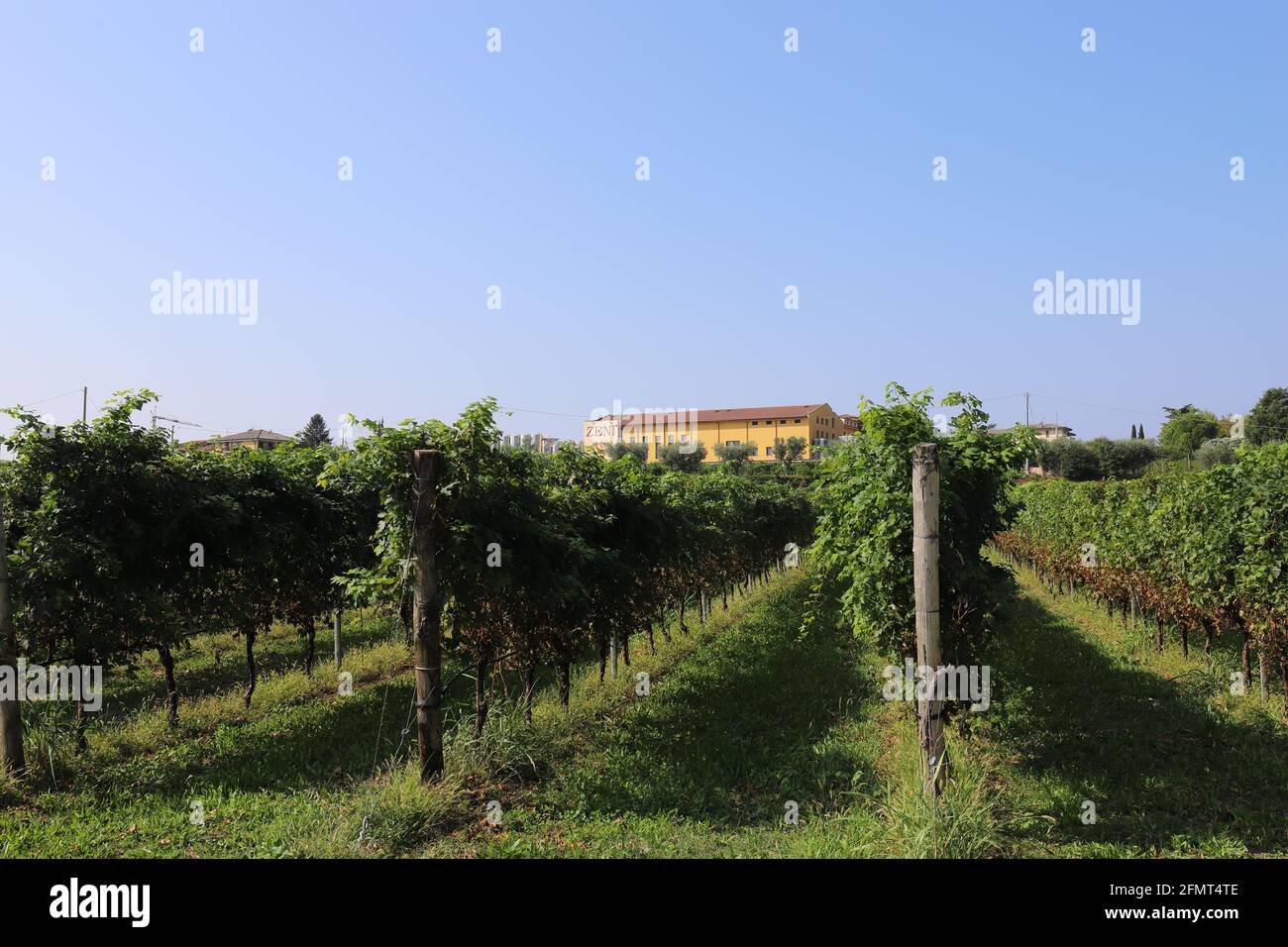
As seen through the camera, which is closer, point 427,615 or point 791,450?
point 427,615

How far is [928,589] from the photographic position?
18.4ft

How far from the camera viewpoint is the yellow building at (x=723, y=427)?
338 feet

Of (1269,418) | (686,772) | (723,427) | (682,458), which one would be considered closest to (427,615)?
(686,772)

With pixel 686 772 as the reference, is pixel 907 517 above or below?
above

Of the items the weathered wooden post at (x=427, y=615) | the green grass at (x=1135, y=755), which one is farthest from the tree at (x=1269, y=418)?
the weathered wooden post at (x=427, y=615)

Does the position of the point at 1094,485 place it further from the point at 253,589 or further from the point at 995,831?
the point at 253,589

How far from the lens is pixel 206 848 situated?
206 inches

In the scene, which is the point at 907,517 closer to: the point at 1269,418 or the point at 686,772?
the point at 686,772

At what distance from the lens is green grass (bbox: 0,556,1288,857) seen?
5336 mm

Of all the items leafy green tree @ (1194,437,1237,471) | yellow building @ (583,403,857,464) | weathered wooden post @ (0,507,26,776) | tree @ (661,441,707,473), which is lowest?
weathered wooden post @ (0,507,26,776)

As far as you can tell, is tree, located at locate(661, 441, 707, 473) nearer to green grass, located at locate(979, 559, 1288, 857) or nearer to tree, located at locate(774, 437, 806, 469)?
tree, located at locate(774, 437, 806, 469)

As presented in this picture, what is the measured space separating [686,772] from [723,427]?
10287 cm

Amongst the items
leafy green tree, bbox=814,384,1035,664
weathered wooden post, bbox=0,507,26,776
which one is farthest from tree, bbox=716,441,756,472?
weathered wooden post, bbox=0,507,26,776

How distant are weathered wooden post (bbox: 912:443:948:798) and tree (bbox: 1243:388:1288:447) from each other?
7552 centimetres
